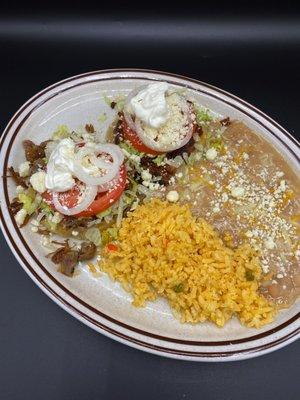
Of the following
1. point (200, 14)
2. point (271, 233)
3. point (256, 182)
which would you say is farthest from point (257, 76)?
point (271, 233)

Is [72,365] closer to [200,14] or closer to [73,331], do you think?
[73,331]

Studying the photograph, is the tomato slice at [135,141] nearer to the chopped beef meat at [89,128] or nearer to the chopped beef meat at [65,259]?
the chopped beef meat at [89,128]

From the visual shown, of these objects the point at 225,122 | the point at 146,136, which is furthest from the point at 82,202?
the point at 225,122

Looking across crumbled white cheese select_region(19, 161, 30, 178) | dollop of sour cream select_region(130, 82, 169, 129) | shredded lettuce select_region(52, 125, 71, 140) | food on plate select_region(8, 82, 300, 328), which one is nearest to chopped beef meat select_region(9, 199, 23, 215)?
food on plate select_region(8, 82, 300, 328)

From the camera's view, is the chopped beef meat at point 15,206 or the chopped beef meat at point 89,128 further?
the chopped beef meat at point 89,128

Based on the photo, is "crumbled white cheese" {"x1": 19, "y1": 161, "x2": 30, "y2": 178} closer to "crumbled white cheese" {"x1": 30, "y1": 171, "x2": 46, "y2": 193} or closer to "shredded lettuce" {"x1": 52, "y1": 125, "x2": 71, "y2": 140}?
"crumbled white cheese" {"x1": 30, "y1": 171, "x2": 46, "y2": 193}

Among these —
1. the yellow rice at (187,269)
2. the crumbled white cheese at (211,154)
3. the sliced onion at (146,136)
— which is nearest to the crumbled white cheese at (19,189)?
the yellow rice at (187,269)
